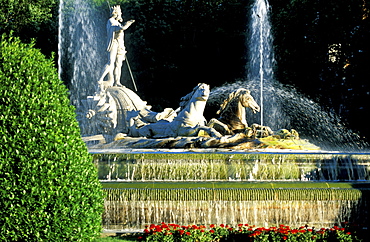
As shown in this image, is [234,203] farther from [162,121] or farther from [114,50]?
[114,50]

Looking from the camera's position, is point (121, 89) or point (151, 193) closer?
point (151, 193)

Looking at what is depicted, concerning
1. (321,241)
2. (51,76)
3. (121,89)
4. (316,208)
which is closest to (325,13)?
(121,89)

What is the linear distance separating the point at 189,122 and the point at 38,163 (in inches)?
364

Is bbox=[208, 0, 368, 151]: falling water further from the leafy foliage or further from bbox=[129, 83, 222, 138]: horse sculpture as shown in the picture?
the leafy foliage

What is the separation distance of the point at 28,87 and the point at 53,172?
3.62 feet

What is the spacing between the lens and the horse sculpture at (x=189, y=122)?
49.7 ft

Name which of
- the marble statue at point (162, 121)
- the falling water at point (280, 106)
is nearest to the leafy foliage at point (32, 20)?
the falling water at point (280, 106)

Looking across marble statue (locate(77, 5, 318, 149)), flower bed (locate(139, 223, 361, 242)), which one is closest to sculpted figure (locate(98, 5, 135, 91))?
marble statue (locate(77, 5, 318, 149))

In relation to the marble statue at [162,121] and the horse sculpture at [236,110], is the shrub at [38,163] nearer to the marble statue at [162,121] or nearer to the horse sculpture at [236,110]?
the marble statue at [162,121]

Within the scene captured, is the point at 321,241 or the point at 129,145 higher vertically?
the point at 129,145

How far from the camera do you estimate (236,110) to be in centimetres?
1549

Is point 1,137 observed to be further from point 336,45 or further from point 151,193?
point 336,45

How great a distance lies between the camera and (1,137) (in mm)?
6352

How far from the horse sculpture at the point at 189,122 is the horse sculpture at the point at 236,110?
579 millimetres
